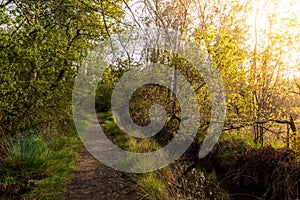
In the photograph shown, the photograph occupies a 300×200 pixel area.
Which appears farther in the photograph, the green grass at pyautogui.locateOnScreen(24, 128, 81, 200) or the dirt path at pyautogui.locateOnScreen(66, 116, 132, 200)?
the dirt path at pyautogui.locateOnScreen(66, 116, 132, 200)

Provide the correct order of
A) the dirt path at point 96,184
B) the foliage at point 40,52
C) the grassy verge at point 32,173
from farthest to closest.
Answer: the foliage at point 40,52
the dirt path at point 96,184
the grassy verge at point 32,173

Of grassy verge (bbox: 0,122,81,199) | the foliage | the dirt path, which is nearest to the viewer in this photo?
grassy verge (bbox: 0,122,81,199)

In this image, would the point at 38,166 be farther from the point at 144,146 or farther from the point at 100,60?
the point at 100,60

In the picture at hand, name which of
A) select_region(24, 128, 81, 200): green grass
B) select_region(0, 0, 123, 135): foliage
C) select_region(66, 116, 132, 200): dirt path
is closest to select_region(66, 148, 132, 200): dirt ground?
select_region(66, 116, 132, 200): dirt path

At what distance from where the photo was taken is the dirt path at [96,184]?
4812 mm

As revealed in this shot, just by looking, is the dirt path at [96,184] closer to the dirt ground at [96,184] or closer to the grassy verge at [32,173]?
the dirt ground at [96,184]

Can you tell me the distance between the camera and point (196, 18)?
835 centimetres

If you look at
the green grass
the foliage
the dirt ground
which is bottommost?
the dirt ground

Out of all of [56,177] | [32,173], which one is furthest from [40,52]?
[56,177]

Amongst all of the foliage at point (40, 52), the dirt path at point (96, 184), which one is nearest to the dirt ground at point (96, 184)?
the dirt path at point (96, 184)

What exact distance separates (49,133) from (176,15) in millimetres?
5491

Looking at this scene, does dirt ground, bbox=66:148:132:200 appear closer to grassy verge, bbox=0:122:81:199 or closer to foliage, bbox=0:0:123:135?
grassy verge, bbox=0:122:81:199

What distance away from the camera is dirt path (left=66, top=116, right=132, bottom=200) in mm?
4812

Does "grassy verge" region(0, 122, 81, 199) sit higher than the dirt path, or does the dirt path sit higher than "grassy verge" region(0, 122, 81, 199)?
"grassy verge" region(0, 122, 81, 199)
